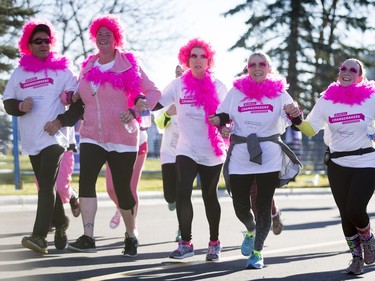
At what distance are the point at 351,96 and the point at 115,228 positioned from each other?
4.41 meters

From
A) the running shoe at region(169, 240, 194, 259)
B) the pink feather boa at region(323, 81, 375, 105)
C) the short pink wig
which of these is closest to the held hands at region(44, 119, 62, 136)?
the short pink wig

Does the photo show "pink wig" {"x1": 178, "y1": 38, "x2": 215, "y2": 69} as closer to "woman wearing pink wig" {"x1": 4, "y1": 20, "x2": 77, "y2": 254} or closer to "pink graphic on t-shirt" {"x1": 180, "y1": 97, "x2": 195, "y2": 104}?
"pink graphic on t-shirt" {"x1": 180, "y1": 97, "x2": 195, "y2": 104}

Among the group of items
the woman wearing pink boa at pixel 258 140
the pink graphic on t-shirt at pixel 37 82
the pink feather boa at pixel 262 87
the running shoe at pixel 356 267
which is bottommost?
the running shoe at pixel 356 267

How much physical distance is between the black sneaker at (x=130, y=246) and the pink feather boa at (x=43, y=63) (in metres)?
1.64

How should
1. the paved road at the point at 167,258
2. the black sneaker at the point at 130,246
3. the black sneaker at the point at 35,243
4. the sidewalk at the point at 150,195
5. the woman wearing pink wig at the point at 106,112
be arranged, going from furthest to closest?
1. the sidewalk at the point at 150,195
2. the black sneaker at the point at 130,246
3. the woman wearing pink wig at the point at 106,112
4. the black sneaker at the point at 35,243
5. the paved road at the point at 167,258

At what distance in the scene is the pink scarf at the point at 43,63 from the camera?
822 cm

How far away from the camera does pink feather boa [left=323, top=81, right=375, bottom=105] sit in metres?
7.71

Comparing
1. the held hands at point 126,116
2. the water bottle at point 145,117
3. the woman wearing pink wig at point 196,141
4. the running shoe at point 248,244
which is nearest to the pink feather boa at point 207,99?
the woman wearing pink wig at point 196,141

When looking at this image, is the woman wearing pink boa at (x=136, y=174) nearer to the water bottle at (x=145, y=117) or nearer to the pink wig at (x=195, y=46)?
the water bottle at (x=145, y=117)

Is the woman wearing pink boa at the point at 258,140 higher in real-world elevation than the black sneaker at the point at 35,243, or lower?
higher

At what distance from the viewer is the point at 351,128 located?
25.3 feet

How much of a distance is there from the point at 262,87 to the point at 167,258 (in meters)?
1.84

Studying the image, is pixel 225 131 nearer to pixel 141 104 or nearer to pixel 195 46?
pixel 141 104

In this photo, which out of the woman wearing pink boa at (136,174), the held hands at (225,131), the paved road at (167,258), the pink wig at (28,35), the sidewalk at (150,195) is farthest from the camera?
the sidewalk at (150,195)
